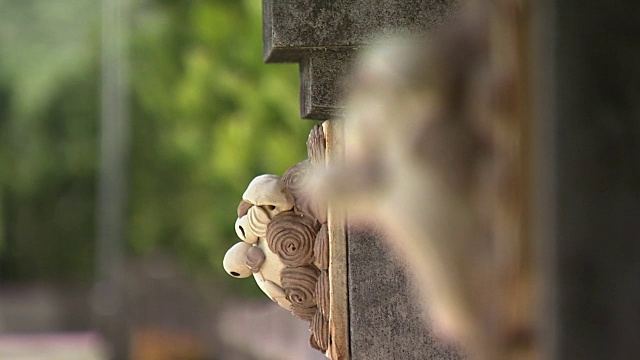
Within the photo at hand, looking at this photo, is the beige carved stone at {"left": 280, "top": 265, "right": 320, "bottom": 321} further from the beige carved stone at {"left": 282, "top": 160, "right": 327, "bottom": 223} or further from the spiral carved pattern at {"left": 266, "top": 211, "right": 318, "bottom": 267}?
the beige carved stone at {"left": 282, "top": 160, "right": 327, "bottom": 223}

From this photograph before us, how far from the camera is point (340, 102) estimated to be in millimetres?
3482

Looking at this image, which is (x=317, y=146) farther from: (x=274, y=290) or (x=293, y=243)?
(x=274, y=290)

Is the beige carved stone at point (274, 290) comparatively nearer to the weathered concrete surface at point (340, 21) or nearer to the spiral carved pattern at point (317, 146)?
the spiral carved pattern at point (317, 146)

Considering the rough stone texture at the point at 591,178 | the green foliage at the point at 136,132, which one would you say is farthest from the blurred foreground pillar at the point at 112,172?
the rough stone texture at the point at 591,178

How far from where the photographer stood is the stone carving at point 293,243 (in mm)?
3586

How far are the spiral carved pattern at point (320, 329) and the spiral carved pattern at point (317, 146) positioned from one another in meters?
0.49

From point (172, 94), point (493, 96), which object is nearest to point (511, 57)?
point (493, 96)

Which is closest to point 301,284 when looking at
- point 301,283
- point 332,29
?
point 301,283

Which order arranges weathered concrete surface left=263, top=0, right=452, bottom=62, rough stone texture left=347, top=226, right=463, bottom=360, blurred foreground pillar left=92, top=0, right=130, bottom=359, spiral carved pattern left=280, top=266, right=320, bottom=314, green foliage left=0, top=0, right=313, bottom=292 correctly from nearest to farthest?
weathered concrete surface left=263, top=0, right=452, bottom=62 → rough stone texture left=347, top=226, right=463, bottom=360 → spiral carved pattern left=280, top=266, right=320, bottom=314 → green foliage left=0, top=0, right=313, bottom=292 → blurred foreground pillar left=92, top=0, right=130, bottom=359

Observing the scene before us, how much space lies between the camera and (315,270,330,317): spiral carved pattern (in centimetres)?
358

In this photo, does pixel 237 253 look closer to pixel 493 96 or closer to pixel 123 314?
pixel 493 96

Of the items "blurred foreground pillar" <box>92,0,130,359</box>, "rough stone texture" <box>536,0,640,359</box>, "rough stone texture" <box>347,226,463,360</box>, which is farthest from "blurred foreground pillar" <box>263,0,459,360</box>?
"blurred foreground pillar" <box>92,0,130,359</box>

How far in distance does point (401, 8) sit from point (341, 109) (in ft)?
1.20

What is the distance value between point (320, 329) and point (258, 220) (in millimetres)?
405
